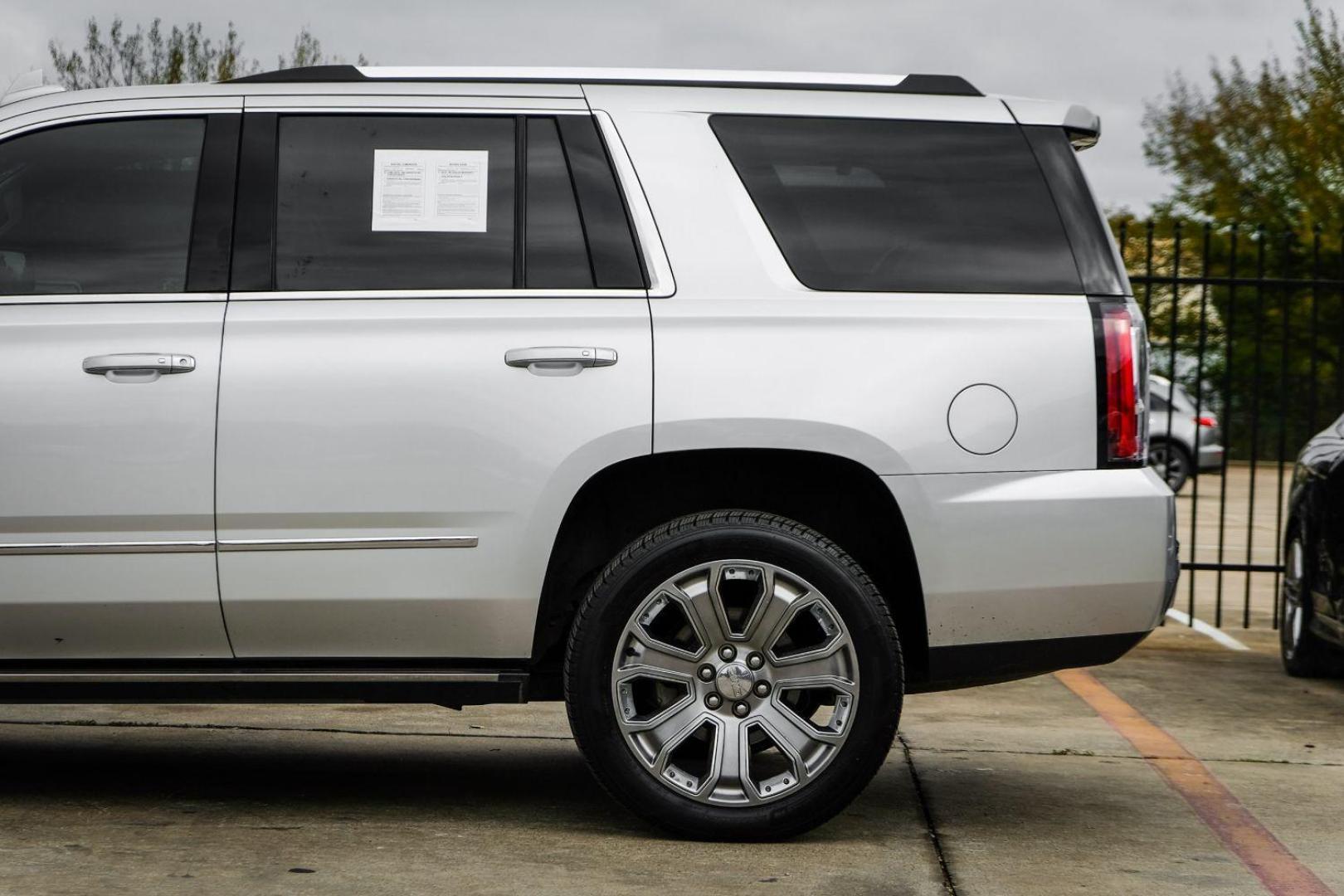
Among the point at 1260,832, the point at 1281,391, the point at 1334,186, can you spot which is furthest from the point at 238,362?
the point at 1334,186

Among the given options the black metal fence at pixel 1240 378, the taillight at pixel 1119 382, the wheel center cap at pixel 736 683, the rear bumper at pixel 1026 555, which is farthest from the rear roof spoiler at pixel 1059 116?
the black metal fence at pixel 1240 378

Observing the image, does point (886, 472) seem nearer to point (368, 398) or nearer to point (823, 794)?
point (823, 794)

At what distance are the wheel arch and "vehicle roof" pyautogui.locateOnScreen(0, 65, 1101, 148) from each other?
1.04 metres

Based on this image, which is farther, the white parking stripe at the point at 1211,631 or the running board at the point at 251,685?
the white parking stripe at the point at 1211,631

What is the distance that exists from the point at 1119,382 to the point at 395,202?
1.94m

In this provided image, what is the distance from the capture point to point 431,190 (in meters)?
4.61

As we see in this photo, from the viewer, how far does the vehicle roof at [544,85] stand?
4703mm

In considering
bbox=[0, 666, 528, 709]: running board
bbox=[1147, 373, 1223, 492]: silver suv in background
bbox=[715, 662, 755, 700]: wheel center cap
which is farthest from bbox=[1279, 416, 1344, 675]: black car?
bbox=[1147, 373, 1223, 492]: silver suv in background

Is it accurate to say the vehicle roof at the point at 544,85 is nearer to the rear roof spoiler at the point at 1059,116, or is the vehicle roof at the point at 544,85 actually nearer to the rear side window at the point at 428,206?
the rear roof spoiler at the point at 1059,116

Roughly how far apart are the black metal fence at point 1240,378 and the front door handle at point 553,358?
3887 mm

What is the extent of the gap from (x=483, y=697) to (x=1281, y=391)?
6.07 m

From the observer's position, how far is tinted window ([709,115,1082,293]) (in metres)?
4.58

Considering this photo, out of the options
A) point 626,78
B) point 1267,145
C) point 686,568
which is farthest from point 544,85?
point 1267,145

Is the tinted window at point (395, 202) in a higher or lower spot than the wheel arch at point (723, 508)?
higher
